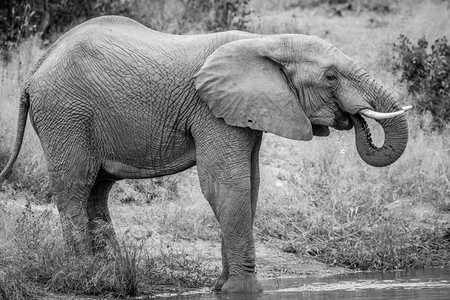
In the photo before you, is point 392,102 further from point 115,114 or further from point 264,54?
point 115,114

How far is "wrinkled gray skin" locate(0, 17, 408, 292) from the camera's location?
8.55 m

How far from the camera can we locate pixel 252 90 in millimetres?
8664

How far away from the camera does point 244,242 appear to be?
340 inches

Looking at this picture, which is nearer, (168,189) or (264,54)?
(264,54)

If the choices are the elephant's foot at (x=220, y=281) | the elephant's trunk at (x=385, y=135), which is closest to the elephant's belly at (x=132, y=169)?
the elephant's foot at (x=220, y=281)

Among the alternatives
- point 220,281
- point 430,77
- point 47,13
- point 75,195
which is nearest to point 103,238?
point 75,195

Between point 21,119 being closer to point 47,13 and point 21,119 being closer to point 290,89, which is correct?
point 290,89

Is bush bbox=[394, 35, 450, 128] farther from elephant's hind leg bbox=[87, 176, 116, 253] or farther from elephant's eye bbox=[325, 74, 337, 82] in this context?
A: elephant's hind leg bbox=[87, 176, 116, 253]

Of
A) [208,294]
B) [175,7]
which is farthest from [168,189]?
[175,7]

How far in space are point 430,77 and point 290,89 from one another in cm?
578

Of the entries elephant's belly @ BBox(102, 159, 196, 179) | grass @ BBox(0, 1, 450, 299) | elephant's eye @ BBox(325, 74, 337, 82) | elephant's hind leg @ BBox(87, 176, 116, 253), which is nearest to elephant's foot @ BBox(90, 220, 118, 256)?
elephant's hind leg @ BBox(87, 176, 116, 253)

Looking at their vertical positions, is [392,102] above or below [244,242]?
above

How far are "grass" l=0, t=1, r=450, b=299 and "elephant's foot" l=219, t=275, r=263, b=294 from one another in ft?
1.88

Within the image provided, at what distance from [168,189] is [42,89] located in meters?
3.20
